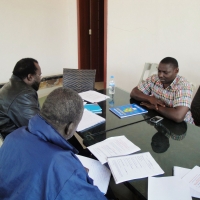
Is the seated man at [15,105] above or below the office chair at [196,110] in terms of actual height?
above

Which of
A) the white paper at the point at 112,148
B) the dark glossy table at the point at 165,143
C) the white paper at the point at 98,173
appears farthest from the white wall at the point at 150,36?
the white paper at the point at 98,173

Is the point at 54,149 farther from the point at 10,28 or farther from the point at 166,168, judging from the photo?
the point at 10,28

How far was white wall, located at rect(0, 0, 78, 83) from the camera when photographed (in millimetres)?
3301

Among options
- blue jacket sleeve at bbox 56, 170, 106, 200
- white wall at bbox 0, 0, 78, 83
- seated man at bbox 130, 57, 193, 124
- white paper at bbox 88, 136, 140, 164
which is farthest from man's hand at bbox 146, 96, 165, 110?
white wall at bbox 0, 0, 78, 83

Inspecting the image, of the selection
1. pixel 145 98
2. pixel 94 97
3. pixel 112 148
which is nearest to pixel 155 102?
pixel 145 98

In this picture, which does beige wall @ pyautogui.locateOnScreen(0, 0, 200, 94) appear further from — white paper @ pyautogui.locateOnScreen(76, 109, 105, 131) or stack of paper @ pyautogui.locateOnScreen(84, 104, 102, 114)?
white paper @ pyautogui.locateOnScreen(76, 109, 105, 131)

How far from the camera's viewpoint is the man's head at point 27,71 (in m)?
1.56

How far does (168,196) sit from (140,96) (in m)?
Answer: 1.16

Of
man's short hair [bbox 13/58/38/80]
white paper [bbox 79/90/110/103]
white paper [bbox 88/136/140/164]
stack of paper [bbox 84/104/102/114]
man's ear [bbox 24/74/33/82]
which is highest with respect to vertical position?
man's short hair [bbox 13/58/38/80]

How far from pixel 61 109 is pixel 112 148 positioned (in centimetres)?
47

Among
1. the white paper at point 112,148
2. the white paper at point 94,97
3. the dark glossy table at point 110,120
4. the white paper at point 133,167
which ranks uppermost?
the white paper at point 94,97

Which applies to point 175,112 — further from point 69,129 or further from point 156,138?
point 69,129

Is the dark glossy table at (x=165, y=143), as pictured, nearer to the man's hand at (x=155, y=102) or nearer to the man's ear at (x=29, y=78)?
the man's hand at (x=155, y=102)

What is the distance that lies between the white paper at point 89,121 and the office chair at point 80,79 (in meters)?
0.92
